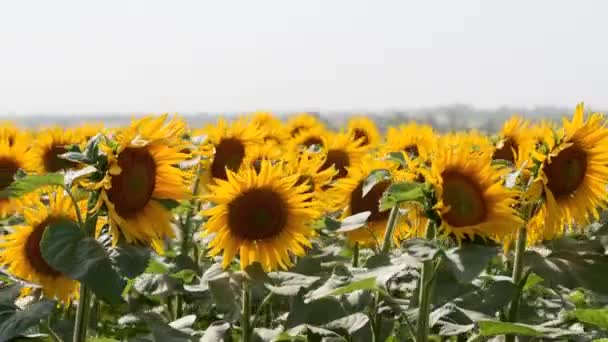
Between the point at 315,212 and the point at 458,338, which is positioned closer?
the point at 315,212

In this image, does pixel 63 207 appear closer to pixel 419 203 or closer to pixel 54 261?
pixel 54 261

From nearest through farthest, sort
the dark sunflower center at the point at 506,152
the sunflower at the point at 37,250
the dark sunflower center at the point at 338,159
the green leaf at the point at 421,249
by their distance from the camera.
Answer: the green leaf at the point at 421,249
the sunflower at the point at 37,250
the dark sunflower center at the point at 506,152
the dark sunflower center at the point at 338,159

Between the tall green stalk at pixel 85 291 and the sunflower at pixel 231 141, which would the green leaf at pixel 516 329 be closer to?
the tall green stalk at pixel 85 291

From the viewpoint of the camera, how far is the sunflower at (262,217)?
3.44m

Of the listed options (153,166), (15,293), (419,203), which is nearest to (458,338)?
(419,203)

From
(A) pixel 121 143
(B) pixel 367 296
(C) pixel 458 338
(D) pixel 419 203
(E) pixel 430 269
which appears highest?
(A) pixel 121 143

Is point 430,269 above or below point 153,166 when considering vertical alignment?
below

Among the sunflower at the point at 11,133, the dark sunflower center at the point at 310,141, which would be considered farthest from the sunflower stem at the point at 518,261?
the sunflower at the point at 11,133

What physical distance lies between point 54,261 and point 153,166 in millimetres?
526

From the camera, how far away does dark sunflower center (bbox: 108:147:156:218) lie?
2701mm

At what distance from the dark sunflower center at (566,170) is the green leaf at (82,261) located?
1.65 metres

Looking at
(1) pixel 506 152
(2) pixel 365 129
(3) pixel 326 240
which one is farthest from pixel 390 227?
(2) pixel 365 129

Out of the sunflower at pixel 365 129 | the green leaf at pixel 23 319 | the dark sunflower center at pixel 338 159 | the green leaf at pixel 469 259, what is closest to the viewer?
the green leaf at pixel 469 259

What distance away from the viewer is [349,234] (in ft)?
13.6
